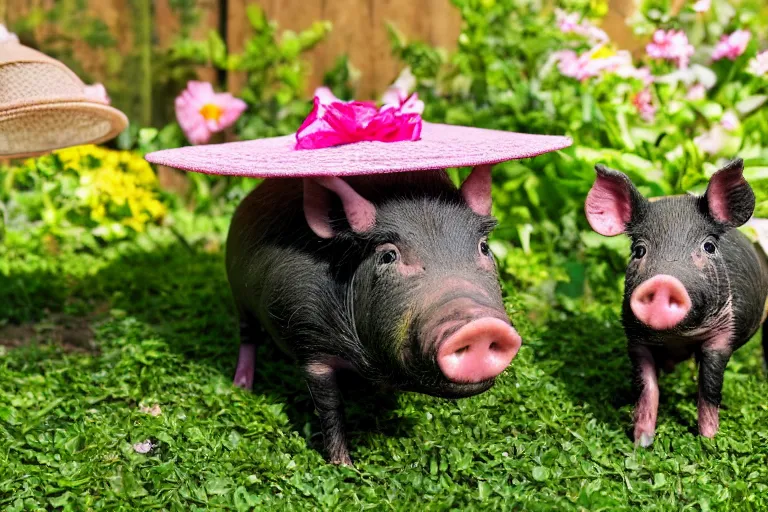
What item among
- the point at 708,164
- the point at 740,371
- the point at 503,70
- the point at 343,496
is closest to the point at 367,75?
the point at 503,70

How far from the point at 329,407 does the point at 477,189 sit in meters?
0.83

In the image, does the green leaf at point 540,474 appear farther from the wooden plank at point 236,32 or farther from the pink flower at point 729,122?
the wooden plank at point 236,32

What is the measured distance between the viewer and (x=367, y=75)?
5.54 m

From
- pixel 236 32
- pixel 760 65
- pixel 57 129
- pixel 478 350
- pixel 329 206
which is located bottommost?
pixel 236 32

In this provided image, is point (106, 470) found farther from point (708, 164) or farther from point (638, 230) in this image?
point (708, 164)

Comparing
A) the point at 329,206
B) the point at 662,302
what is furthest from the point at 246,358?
the point at 662,302

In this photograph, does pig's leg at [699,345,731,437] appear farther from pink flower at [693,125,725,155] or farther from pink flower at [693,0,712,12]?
pink flower at [693,0,712,12]

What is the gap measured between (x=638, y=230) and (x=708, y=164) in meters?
1.26

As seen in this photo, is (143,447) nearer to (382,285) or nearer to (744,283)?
(382,285)

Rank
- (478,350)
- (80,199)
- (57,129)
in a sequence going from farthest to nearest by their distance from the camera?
(80,199) → (57,129) → (478,350)

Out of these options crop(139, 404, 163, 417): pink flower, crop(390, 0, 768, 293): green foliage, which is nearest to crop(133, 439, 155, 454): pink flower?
crop(139, 404, 163, 417): pink flower

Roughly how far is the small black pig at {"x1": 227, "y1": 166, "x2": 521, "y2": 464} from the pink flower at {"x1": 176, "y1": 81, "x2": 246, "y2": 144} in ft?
6.97

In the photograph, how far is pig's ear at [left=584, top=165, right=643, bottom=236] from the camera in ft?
9.53

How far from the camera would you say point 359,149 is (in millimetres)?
2730
